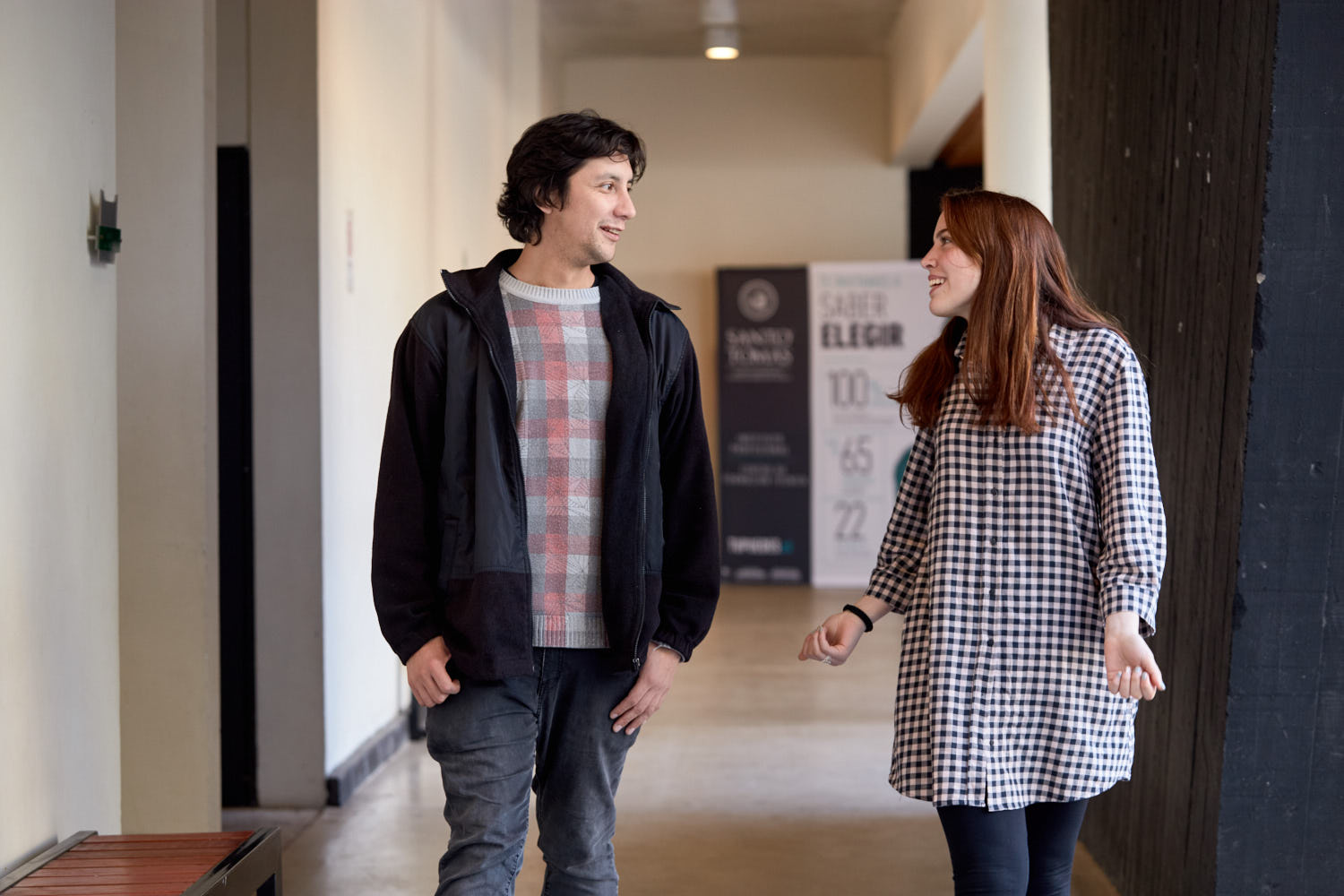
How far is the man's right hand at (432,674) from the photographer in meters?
1.85

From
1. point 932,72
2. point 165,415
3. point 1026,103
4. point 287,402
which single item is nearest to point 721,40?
point 932,72

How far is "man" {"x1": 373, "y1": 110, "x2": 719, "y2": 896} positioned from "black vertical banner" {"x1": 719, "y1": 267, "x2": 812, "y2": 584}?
7615mm

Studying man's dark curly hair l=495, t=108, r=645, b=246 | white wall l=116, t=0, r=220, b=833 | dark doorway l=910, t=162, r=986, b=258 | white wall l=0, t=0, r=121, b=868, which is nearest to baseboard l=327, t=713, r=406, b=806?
white wall l=116, t=0, r=220, b=833

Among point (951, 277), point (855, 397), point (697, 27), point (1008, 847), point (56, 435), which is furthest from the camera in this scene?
point (855, 397)

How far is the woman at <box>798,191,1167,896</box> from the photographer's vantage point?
1.83m

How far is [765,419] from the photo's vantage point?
9.59m

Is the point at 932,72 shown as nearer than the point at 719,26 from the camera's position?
Yes

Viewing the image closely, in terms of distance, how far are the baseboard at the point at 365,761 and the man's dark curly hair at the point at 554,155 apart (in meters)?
2.52

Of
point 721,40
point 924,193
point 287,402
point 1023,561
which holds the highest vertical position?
point 721,40

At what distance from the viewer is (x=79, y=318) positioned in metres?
2.36

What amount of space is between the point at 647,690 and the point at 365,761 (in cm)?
261

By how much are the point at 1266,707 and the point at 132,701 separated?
227 centimetres

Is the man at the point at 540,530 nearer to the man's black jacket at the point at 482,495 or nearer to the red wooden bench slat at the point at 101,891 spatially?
the man's black jacket at the point at 482,495

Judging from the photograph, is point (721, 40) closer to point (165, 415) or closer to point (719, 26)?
point (719, 26)
